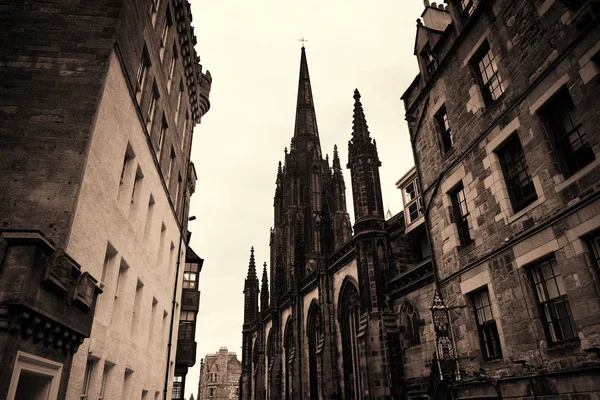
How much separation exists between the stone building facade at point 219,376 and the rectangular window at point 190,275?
246ft

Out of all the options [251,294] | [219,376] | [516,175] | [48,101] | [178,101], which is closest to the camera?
[48,101]

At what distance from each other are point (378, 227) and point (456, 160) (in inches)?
337

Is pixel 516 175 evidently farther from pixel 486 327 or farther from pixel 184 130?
pixel 184 130

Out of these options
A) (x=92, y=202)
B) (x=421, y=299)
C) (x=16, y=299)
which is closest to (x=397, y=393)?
(x=421, y=299)

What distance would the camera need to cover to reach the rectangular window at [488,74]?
1230cm

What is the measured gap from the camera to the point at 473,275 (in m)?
12.5

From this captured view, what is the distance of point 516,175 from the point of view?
11258 mm

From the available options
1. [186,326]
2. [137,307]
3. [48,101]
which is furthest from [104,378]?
[186,326]

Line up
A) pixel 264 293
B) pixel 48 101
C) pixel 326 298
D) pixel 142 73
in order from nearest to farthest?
pixel 48 101, pixel 142 73, pixel 326 298, pixel 264 293

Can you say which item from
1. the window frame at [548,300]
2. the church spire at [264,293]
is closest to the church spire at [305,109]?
the church spire at [264,293]

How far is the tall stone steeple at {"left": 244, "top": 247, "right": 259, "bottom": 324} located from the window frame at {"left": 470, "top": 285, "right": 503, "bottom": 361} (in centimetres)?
3942

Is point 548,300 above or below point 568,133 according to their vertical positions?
below

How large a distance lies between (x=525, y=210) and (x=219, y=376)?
3842 inches

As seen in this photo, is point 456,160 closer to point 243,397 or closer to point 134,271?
point 134,271
